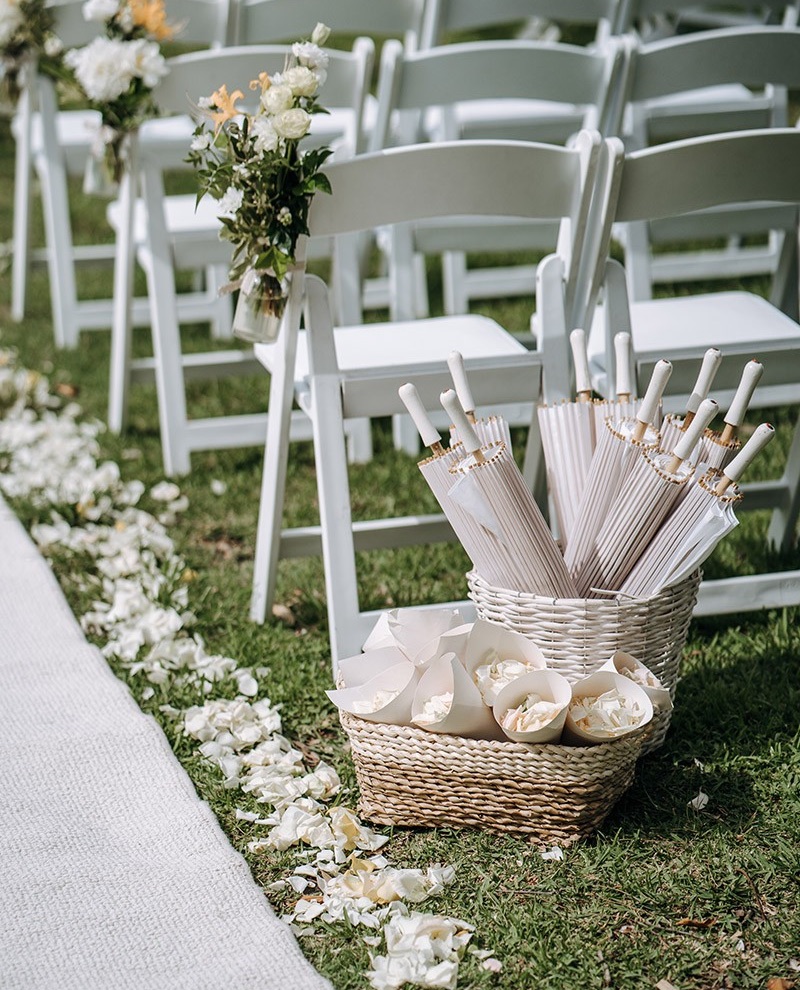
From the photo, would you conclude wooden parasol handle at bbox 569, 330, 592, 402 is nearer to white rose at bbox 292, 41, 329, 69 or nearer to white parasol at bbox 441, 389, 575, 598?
white parasol at bbox 441, 389, 575, 598

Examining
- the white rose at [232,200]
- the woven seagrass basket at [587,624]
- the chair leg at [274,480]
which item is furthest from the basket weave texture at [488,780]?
the white rose at [232,200]

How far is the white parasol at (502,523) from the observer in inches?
95.4

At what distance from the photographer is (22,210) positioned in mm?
5785

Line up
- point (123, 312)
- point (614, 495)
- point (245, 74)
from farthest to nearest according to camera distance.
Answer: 1. point (123, 312)
2. point (245, 74)
3. point (614, 495)

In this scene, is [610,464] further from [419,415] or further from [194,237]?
[194,237]

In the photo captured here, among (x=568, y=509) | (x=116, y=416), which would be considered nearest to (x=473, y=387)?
(x=568, y=509)

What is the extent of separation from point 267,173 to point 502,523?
2.74 feet

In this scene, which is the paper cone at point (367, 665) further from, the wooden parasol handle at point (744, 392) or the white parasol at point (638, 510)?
the wooden parasol handle at point (744, 392)

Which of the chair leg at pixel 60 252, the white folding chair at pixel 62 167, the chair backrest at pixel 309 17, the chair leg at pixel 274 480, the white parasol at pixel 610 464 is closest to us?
the white parasol at pixel 610 464

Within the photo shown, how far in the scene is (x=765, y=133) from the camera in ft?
8.86

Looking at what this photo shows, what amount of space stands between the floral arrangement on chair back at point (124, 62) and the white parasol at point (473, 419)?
1.74m

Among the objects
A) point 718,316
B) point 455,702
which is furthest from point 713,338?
point 455,702

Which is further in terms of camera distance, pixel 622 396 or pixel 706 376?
pixel 622 396

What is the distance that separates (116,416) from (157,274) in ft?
2.42
